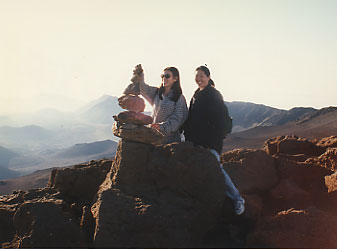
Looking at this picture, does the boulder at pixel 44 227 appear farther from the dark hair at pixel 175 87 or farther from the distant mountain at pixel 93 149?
the distant mountain at pixel 93 149

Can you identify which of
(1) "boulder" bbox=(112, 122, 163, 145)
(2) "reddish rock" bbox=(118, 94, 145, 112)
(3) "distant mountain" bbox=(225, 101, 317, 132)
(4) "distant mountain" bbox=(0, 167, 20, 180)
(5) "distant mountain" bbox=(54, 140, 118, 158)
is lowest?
(4) "distant mountain" bbox=(0, 167, 20, 180)

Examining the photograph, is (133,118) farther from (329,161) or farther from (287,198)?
(329,161)

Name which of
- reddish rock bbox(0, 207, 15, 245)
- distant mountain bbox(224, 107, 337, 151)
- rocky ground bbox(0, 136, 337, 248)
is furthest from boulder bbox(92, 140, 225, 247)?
distant mountain bbox(224, 107, 337, 151)

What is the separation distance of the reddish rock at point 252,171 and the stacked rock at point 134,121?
2.61m

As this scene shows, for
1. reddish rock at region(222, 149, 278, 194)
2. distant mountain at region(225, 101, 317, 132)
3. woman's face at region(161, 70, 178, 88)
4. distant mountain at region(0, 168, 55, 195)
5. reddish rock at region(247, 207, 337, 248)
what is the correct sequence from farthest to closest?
1. distant mountain at region(225, 101, 317, 132)
2. distant mountain at region(0, 168, 55, 195)
3. reddish rock at region(222, 149, 278, 194)
4. woman's face at region(161, 70, 178, 88)
5. reddish rock at region(247, 207, 337, 248)

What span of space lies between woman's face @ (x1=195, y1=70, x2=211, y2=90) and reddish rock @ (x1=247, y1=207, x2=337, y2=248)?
188 centimetres

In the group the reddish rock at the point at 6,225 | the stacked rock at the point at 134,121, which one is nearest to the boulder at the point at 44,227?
the reddish rock at the point at 6,225

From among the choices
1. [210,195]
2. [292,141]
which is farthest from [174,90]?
[292,141]

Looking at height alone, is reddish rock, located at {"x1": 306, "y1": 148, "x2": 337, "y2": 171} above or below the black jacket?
below

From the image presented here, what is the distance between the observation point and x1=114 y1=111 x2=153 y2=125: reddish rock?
4004 millimetres

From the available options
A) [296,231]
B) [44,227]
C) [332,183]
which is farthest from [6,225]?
[332,183]

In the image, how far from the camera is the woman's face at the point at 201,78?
3959 mm

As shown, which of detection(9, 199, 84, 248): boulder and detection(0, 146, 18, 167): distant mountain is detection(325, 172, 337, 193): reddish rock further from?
detection(0, 146, 18, 167): distant mountain

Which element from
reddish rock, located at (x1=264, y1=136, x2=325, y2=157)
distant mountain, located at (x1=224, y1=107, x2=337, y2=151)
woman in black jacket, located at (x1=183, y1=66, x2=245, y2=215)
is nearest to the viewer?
woman in black jacket, located at (x1=183, y1=66, x2=245, y2=215)
